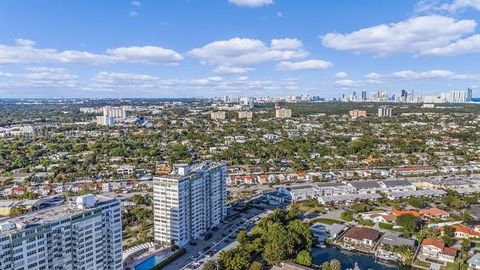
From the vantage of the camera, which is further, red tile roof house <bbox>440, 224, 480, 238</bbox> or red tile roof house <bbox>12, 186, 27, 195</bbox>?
red tile roof house <bbox>12, 186, 27, 195</bbox>

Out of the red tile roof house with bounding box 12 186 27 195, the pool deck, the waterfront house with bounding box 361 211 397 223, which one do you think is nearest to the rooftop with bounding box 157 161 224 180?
the pool deck

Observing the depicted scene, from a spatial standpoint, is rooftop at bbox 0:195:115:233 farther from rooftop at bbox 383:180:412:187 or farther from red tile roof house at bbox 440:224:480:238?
rooftop at bbox 383:180:412:187

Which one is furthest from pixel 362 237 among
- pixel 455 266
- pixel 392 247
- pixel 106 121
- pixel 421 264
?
pixel 106 121

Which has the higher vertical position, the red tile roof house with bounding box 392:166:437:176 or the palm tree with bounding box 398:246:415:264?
the red tile roof house with bounding box 392:166:437:176

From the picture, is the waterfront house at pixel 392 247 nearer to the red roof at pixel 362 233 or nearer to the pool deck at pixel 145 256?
the red roof at pixel 362 233

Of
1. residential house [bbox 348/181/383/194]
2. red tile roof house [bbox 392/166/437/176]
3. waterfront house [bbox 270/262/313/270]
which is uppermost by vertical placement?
red tile roof house [bbox 392/166/437/176]

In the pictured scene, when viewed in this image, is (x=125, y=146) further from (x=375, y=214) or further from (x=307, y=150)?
(x=375, y=214)

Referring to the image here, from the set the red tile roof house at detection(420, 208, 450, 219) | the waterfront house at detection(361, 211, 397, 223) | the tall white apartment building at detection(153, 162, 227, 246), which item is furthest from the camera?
the red tile roof house at detection(420, 208, 450, 219)

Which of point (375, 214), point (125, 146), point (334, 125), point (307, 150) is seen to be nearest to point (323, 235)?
point (375, 214)
